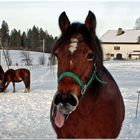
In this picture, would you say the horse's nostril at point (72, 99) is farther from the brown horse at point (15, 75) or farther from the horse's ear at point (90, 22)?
the brown horse at point (15, 75)

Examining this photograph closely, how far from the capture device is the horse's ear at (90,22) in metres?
3.19

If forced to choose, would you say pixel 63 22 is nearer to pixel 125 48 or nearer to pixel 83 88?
pixel 83 88

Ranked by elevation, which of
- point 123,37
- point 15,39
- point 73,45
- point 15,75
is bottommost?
point 15,75

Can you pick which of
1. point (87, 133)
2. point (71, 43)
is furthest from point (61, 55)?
point (87, 133)

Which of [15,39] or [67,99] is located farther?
[15,39]

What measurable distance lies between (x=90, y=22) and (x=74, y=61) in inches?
20.4

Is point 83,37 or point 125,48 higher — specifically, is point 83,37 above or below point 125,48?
below

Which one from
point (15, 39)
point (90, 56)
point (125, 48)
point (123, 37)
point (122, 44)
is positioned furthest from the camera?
point (123, 37)

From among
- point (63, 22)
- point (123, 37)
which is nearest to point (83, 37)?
point (63, 22)

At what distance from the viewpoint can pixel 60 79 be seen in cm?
292

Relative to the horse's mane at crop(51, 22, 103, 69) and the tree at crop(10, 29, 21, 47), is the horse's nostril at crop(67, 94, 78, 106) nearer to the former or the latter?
the horse's mane at crop(51, 22, 103, 69)

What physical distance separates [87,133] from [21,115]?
5.80 m

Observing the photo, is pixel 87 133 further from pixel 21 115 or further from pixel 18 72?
pixel 18 72

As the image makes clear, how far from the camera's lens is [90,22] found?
3.22 m
